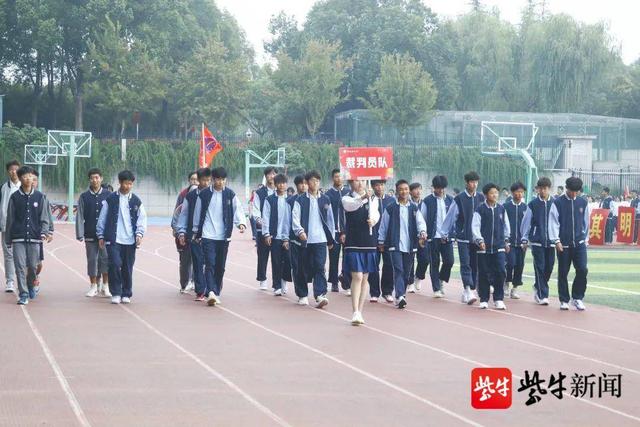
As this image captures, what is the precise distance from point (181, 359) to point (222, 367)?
62 centimetres

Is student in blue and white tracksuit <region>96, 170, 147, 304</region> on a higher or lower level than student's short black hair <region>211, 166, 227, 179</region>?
lower

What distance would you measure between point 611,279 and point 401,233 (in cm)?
812

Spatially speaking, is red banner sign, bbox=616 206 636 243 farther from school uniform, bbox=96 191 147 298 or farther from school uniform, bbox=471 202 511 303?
school uniform, bbox=96 191 147 298

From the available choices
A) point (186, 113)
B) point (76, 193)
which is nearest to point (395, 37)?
point (186, 113)

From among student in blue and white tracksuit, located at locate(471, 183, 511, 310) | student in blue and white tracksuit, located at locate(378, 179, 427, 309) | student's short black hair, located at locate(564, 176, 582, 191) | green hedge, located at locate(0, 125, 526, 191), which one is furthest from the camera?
green hedge, located at locate(0, 125, 526, 191)

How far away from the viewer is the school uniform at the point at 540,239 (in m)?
16.9

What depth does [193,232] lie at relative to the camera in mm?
16281

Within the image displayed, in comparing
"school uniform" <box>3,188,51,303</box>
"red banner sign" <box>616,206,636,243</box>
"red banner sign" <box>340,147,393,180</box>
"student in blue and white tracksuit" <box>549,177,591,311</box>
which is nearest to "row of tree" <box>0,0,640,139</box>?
"red banner sign" <box>340,147,393,180</box>

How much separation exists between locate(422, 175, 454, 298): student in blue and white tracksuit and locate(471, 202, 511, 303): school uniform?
158 cm

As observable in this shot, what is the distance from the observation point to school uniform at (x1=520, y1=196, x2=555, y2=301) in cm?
1688

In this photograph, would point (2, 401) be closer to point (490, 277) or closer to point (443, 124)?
point (490, 277)

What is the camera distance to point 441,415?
8406mm

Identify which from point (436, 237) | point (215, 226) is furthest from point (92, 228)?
point (436, 237)

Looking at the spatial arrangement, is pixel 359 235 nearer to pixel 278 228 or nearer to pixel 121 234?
pixel 278 228
